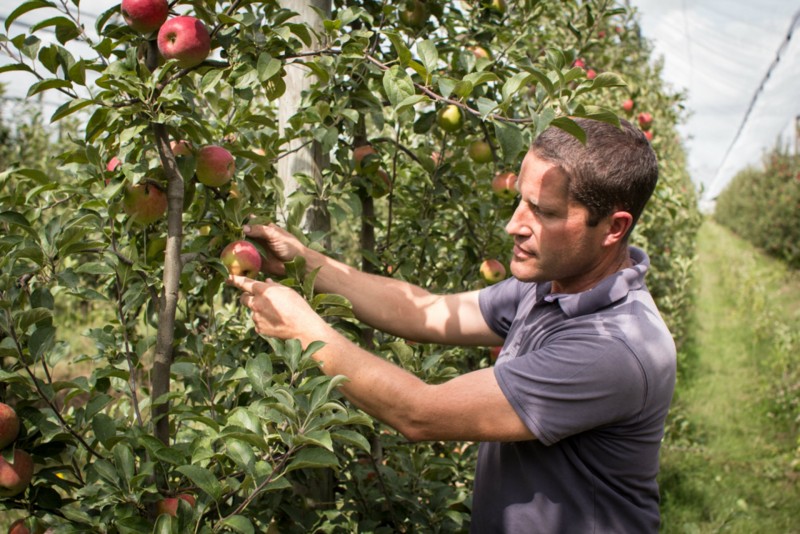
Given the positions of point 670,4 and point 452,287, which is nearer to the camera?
point 452,287

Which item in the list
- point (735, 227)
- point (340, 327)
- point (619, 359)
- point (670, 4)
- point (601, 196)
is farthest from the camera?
point (735, 227)

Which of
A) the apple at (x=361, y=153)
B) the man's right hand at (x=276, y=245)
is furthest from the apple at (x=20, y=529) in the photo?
the apple at (x=361, y=153)

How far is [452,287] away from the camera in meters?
2.36

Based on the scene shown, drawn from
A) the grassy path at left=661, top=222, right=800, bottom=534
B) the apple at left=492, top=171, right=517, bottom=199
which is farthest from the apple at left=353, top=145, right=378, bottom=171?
the grassy path at left=661, top=222, right=800, bottom=534

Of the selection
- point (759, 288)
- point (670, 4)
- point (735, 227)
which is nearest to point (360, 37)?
point (759, 288)

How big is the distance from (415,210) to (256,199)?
0.69 meters

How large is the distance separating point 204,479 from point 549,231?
0.80 m

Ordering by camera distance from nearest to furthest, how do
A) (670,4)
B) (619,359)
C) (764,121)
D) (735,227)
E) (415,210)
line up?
(619,359), (415,210), (670,4), (764,121), (735,227)

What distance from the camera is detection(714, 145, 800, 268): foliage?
37.9 feet

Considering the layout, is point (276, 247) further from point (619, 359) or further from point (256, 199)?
point (619, 359)

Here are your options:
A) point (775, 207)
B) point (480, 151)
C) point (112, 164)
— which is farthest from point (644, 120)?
point (775, 207)

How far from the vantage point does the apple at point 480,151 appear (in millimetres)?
2074

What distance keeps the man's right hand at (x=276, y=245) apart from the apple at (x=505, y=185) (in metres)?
0.72

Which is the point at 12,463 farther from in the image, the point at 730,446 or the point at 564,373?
the point at 730,446
